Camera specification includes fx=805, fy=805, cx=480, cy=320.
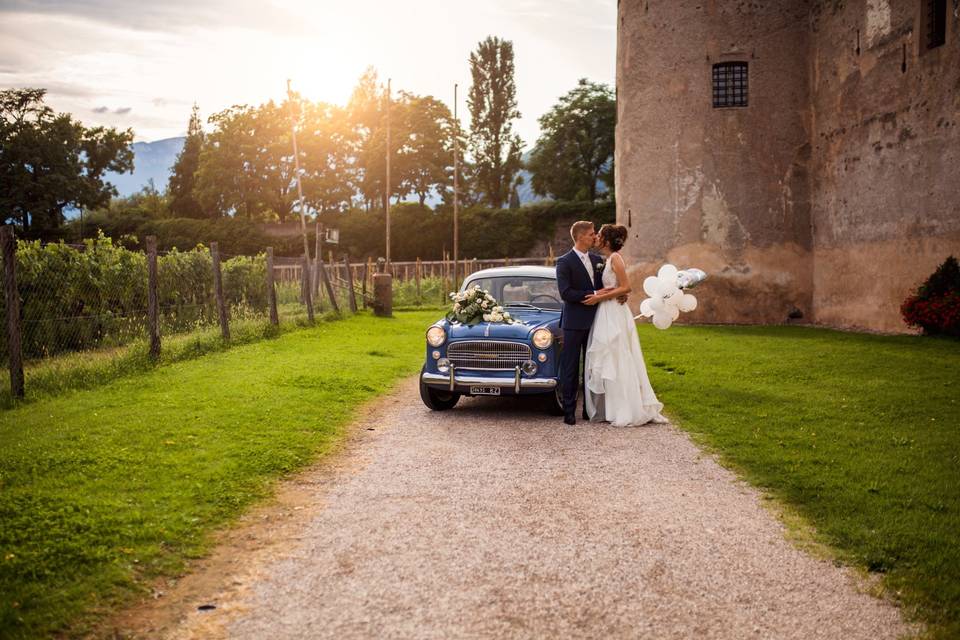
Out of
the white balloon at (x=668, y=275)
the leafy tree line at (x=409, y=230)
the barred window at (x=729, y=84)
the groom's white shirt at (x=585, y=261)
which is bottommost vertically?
the white balloon at (x=668, y=275)

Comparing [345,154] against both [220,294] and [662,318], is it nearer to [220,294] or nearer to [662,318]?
[220,294]

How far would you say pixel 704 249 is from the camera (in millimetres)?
23578

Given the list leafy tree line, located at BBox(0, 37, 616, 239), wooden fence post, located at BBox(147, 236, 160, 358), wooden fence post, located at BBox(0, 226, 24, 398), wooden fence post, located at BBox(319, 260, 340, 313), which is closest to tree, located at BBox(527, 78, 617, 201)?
leafy tree line, located at BBox(0, 37, 616, 239)

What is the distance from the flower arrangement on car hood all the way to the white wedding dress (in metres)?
1.09

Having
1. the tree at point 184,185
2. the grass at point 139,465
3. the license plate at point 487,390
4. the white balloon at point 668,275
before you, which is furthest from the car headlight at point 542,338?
the tree at point 184,185

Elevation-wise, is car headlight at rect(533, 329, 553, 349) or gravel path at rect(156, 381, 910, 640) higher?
car headlight at rect(533, 329, 553, 349)

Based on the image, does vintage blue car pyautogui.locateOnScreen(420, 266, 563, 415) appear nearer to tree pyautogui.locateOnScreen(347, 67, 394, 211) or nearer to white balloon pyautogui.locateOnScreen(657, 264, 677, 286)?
white balloon pyautogui.locateOnScreen(657, 264, 677, 286)

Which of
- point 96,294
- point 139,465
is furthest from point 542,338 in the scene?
point 96,294

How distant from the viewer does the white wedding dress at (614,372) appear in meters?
8.87

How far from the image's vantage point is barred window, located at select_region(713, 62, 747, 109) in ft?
77.5

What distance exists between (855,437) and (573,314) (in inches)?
121

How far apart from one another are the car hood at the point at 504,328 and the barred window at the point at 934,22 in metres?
13.8

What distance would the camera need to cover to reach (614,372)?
8.88 m

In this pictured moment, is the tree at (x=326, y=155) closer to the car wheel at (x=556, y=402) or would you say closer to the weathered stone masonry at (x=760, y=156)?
the weathered stone masonry at (x=760, y=156)
